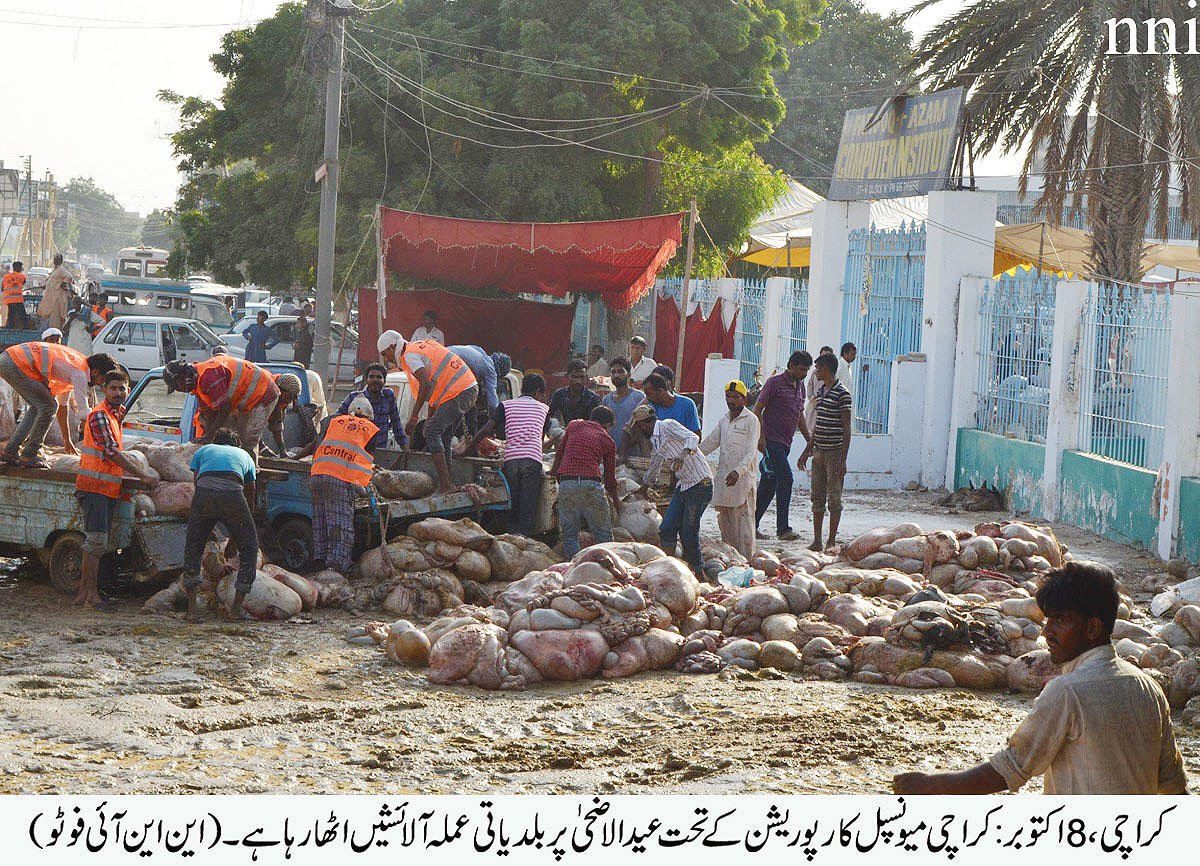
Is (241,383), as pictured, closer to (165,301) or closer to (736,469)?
(736,469)

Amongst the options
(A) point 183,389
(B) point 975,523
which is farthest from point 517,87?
(A) point 183,389

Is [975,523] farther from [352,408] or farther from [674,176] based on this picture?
[674,176]

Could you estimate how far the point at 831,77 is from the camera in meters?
45.6

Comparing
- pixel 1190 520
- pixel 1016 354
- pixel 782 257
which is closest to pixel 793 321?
pixel 1016 354

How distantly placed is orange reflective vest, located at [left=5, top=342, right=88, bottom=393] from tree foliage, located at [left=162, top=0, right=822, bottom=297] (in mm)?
12410

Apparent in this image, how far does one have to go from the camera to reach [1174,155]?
16984 millimetres

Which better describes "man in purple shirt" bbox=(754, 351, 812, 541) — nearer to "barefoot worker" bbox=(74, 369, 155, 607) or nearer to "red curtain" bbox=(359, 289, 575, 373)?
"barefoot worker" bbox=(74, 369, 155, 607)

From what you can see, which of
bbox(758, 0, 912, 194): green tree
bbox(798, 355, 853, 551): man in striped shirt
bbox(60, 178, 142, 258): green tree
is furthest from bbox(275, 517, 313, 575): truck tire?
bbox(60, 178, 142, 258): green tree

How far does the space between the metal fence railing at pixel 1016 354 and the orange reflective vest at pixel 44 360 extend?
911cm

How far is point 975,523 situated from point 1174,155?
6.57 m

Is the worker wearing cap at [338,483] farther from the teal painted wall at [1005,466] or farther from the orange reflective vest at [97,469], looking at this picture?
the teal painted wall at [1005,466]

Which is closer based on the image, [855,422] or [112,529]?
[112,529]

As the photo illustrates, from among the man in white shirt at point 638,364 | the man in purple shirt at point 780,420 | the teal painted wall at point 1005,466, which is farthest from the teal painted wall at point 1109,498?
the man in white shirt at point 638,364

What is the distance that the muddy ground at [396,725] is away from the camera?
5.90m
